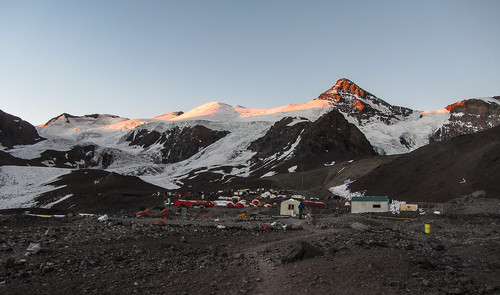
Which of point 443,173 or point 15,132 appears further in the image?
point 15,132

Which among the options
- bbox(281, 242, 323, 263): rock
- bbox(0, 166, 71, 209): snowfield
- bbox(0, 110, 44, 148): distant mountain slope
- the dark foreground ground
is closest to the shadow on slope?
bbox(0, 166, 71, 209): snowfield

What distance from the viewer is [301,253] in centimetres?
1391

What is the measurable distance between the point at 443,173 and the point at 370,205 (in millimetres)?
18477

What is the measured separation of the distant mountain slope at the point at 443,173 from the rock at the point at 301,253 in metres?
36.8

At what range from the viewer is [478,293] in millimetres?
10047

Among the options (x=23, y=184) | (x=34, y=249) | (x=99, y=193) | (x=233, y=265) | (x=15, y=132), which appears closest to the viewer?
(x=233, y=265)

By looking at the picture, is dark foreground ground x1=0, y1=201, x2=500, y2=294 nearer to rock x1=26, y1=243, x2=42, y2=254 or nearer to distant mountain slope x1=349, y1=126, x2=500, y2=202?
rock x1=26, y1=243, x2=42, y2=254

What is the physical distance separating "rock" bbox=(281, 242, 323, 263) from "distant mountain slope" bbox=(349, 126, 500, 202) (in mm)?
36828

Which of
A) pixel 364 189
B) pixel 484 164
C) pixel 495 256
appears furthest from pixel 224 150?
pixel 495 256

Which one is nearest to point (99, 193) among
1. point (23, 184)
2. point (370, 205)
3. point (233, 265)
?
point (23, 184)

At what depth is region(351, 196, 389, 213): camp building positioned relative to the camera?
150 ft

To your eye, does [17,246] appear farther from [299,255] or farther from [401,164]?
[401,164]

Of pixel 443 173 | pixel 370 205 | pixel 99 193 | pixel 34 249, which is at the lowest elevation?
pixel 99 193

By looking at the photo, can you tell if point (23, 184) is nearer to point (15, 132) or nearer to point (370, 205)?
point (370, 205)
